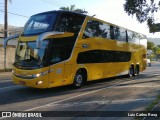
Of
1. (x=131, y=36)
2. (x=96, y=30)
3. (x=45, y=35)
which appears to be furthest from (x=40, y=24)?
(x=131, y=36)

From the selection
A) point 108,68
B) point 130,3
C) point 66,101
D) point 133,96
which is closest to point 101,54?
point 108,68

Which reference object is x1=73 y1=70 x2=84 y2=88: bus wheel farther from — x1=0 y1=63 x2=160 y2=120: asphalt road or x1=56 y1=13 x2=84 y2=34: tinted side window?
x1=56 y1=13 x2=84 y2=34: tinted side window

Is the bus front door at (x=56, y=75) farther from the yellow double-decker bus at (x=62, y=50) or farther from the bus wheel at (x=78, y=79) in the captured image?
the bus wheel at (x=78, y=79)

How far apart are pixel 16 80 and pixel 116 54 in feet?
27.5

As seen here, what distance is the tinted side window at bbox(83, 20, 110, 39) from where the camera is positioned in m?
15.8

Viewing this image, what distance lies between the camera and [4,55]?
97.3ft

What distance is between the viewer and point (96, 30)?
16.8 meters

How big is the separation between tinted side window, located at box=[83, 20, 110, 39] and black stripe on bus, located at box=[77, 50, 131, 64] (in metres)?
0.91

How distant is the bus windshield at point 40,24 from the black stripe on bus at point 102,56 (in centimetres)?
248

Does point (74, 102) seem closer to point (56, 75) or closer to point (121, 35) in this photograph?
point (56, 75)

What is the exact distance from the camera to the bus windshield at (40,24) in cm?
1328

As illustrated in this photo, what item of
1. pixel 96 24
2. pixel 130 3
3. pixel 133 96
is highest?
pixel 130 3

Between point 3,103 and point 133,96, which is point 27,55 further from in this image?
point 133,96

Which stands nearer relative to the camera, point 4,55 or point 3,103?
point 3,103
